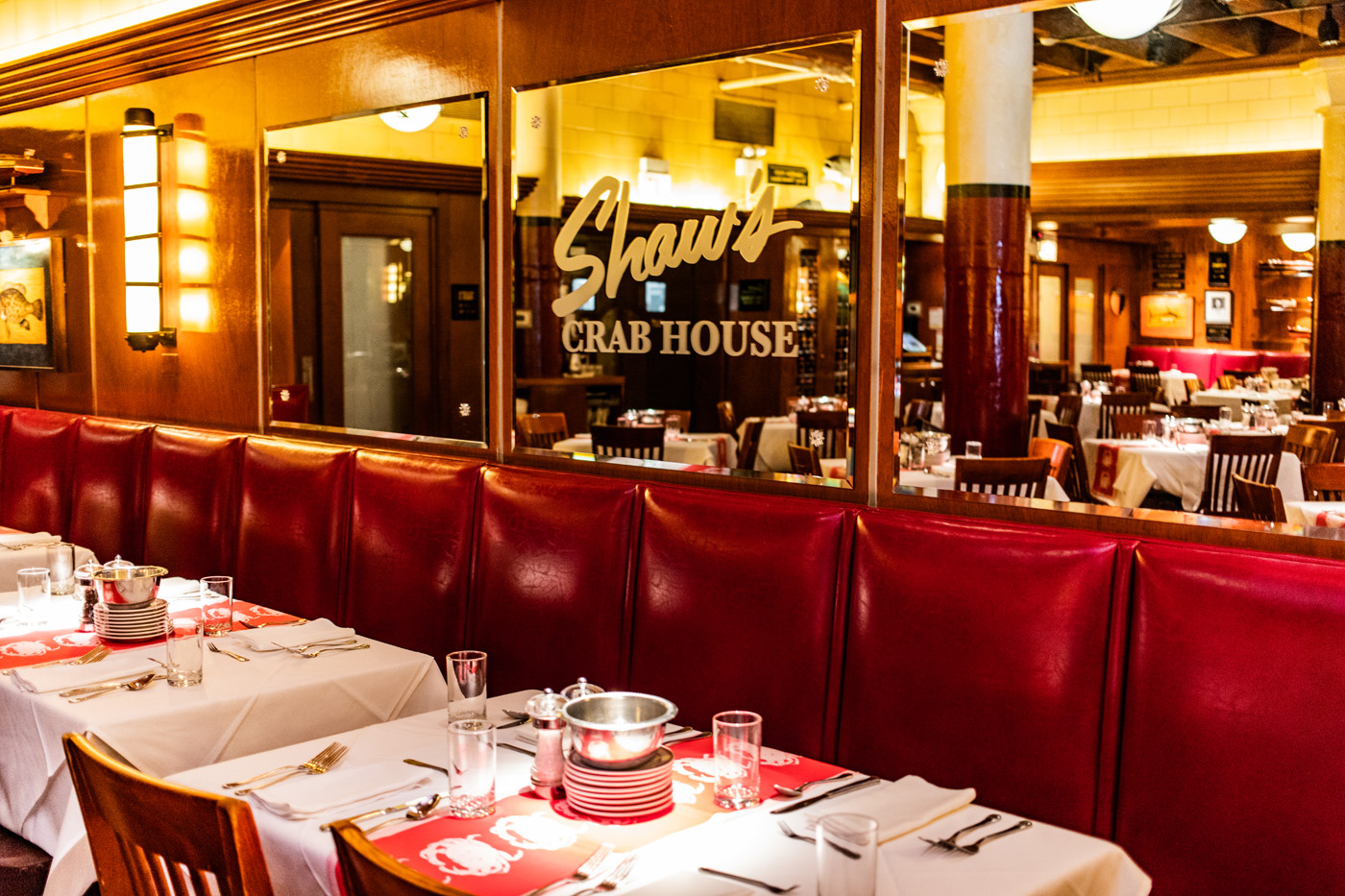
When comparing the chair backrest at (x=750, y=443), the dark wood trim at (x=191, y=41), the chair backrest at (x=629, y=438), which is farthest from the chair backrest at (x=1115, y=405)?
the dark wood trim at (x=191, y=41)

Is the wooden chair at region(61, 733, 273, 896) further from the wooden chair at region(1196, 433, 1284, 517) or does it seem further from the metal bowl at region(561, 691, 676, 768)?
the wooden chair at region(1196, 433, 1284, 517)

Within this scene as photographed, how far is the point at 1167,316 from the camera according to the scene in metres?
18.1

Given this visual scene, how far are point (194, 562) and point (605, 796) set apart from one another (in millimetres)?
3275

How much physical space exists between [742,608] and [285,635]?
3.76ft

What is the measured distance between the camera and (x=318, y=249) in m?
6.29

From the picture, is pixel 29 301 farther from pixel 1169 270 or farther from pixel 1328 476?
pixel 1169 270

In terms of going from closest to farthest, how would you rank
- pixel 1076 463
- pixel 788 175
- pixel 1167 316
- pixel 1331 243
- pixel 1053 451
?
pixel 788 175
pixel 1053 451
pixel 1076 463
pixel 1331 243
pixel 1167 316

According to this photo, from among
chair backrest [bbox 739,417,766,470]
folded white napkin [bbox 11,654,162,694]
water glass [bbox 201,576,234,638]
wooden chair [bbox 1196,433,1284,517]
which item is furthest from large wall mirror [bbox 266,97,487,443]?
wooden chair [bbox 1196,433,1284,517]

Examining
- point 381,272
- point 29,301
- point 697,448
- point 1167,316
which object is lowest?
point 697,448

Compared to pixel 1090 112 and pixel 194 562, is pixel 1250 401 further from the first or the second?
pixel 194 562

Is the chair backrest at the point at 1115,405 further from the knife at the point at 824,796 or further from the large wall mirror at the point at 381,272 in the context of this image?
the knife at the point at 824,796

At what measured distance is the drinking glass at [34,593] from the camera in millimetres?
3121

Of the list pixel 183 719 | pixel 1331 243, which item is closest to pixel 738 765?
pixel 183 719

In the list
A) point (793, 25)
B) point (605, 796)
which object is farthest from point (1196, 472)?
point (605, 796)
